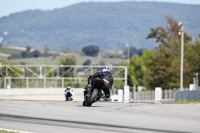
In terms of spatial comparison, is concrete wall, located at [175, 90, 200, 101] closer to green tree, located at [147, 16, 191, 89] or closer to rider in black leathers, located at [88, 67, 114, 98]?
rider in black leathers, located at [88, 67, 114, 98]

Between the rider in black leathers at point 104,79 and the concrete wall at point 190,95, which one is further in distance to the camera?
the concrete wall at point 190,95

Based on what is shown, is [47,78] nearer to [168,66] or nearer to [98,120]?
[168,66]

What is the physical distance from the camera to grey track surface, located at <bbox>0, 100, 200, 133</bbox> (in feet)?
41.1

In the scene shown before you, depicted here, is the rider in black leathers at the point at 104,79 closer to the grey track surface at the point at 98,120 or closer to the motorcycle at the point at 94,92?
Result: the motorcycle at the point at 94,92

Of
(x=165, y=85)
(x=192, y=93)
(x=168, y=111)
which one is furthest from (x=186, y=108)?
(x=165, y=85)

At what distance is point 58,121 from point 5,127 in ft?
5.29

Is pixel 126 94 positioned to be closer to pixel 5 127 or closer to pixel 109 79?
pixel 109 79

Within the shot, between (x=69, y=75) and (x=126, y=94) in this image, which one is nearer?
(x=126, y=94)

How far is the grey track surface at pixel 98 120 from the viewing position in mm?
12516

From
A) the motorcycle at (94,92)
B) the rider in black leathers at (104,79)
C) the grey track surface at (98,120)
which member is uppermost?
the rider in black leathers at (104,79)

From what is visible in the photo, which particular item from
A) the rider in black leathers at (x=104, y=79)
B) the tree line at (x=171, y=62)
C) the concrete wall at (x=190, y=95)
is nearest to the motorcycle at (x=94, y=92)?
the rider in black leathers at (x=104, y=79)

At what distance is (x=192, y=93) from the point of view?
30594 mm

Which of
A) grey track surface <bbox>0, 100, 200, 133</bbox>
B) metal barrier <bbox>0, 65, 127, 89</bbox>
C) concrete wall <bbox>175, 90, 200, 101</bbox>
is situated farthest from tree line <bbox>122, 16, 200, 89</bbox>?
grey track surface <bbox>0, 100, 200, 133</bbox>

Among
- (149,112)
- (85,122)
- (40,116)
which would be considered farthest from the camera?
(149,112)
